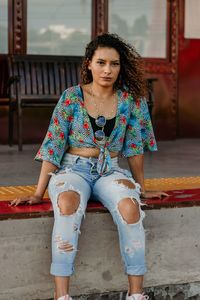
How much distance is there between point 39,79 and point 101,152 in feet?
12.2

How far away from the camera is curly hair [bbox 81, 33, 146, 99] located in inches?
131

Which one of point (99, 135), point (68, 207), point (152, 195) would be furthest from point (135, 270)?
point (99, 135)

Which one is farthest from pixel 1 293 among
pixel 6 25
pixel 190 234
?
pixel 6 25

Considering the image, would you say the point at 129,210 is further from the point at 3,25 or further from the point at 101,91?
the point at 3,25

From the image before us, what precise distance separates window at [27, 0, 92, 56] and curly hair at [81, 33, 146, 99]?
3893 millimetres

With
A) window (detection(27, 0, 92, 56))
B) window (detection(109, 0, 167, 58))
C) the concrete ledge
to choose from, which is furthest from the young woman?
window (detection(109, 0, 167, 58))

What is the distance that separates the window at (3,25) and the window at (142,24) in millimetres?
1167

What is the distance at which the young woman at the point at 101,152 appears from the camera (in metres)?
2.90

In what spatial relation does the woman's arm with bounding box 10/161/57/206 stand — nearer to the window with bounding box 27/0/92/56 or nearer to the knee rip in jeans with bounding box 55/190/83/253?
the knee rip in jeans with bounding box 55/190/83/253

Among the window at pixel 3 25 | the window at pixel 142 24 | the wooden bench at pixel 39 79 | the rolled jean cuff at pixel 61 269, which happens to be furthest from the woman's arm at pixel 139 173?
the window at pixel 142 24

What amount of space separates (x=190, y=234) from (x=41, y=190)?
0.78 m

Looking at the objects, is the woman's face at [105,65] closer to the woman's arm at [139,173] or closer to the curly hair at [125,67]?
the curly hair at [125,67]

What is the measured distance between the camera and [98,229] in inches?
124

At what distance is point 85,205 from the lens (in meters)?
2.99
